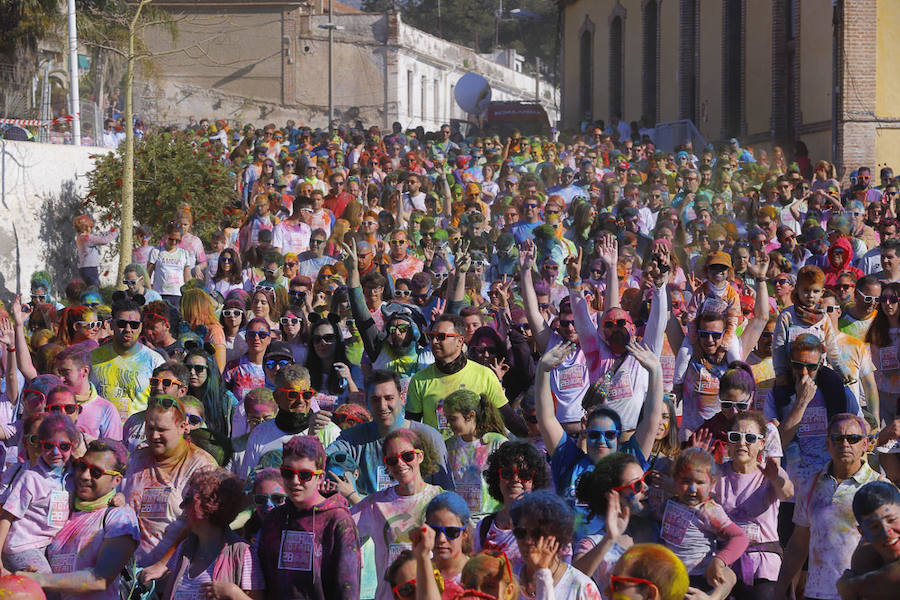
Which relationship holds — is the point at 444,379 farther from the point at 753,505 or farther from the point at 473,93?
the point at 473,93

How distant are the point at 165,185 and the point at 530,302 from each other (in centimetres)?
1220

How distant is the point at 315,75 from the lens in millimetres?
55406

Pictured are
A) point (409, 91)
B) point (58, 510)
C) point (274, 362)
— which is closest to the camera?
point (58, 510)

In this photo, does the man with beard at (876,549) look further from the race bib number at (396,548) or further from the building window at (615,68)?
the building window at (615,68)

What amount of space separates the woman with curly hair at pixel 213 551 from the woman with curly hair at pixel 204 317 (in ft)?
14.1

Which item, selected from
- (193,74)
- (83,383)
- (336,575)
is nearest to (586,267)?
(83,383)

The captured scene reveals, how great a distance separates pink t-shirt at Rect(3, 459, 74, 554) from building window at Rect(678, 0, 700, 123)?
31.4m

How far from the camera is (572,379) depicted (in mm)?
8820

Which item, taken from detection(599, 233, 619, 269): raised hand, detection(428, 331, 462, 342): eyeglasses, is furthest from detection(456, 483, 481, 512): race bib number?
detection(599, 233, 619, 269): raised hand

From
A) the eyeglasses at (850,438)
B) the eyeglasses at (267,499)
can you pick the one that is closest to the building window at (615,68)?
the eyeglasses at (850,438)

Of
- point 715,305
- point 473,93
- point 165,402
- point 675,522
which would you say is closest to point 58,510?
point 165,402

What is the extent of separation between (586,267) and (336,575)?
8899mm

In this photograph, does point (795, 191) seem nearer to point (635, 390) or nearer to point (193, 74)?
point (635, 390)

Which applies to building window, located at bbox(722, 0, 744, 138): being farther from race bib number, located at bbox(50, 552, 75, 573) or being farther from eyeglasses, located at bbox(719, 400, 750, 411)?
race bib number, located at bbox(50, 552, 75, 573)
